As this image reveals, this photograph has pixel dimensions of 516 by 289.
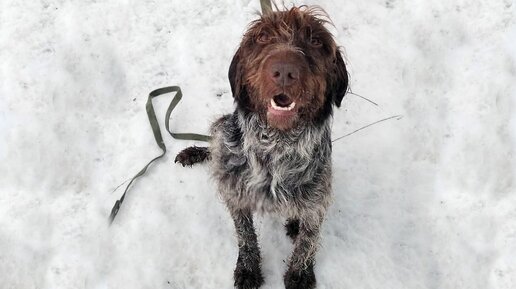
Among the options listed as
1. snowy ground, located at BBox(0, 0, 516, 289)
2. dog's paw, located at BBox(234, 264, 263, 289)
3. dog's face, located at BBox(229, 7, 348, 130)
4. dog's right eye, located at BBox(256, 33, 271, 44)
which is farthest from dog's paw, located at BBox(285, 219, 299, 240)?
dog's right eye, located at BBox(256, 33, 271, 44)

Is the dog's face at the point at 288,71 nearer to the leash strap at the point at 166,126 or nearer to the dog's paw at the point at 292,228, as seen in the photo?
the dog's paw at the point at 292,228

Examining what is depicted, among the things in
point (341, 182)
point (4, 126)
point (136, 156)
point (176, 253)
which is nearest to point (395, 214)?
point (341, 182)

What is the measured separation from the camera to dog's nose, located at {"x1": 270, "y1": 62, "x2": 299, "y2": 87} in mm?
2486

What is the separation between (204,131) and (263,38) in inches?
74.5

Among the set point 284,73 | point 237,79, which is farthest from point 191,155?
Result: point 284,73

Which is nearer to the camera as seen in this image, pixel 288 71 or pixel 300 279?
pixel 288 71

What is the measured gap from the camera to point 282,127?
2.78m

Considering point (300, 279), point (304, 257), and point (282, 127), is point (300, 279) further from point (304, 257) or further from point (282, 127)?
point (282, 127)

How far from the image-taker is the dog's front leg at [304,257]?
3.58m

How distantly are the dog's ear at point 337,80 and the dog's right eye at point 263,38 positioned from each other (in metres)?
0.40

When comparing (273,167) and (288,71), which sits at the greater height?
(288,71)

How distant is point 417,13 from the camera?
498 cm

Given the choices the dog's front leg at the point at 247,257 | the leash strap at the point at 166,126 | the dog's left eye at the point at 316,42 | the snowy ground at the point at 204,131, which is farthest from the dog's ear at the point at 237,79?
the snowy ground at the point at 204,131

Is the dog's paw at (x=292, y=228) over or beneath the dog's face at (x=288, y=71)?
beneath
